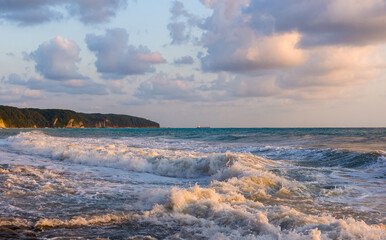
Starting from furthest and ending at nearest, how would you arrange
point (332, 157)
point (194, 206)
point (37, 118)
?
point (37, 118)
point (332, 157)
point (194, 206)

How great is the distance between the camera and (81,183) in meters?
10.5

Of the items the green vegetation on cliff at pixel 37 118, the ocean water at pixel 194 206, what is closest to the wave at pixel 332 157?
the ocean water at pixel 194 206

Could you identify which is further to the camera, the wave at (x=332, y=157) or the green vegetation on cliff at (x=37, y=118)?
the green vegetation on cliff at (x=37, y=118)

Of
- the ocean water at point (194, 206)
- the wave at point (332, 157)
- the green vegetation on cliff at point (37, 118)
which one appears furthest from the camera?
the green vegetation on cliff at point (37, 118)

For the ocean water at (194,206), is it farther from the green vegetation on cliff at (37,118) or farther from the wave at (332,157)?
the green vegetation on cliff at (37,118)

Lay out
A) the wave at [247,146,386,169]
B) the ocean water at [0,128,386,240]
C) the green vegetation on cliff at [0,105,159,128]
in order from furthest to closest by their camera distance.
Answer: the green vegetation on cliff at [0,105,159,128], the wave at [247,146,386,169], the ocean water at [0,128,386,240]

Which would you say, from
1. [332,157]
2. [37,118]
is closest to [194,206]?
[332,157]

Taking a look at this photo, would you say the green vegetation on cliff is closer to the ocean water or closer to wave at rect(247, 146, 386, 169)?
wave at rect(247, 146, 386, 169)

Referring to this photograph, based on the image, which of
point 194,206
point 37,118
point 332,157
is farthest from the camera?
point 37,118

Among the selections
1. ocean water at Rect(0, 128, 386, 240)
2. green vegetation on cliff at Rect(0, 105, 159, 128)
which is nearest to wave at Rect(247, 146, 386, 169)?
ocean water at Rect(0, 128, 386, 240)

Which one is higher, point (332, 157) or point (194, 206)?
point (332, 157)

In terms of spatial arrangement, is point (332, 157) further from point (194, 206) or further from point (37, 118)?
point (37, 118)

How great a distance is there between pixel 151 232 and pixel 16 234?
7.20 ft

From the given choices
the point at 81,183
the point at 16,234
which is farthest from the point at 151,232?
the point at 81,183
